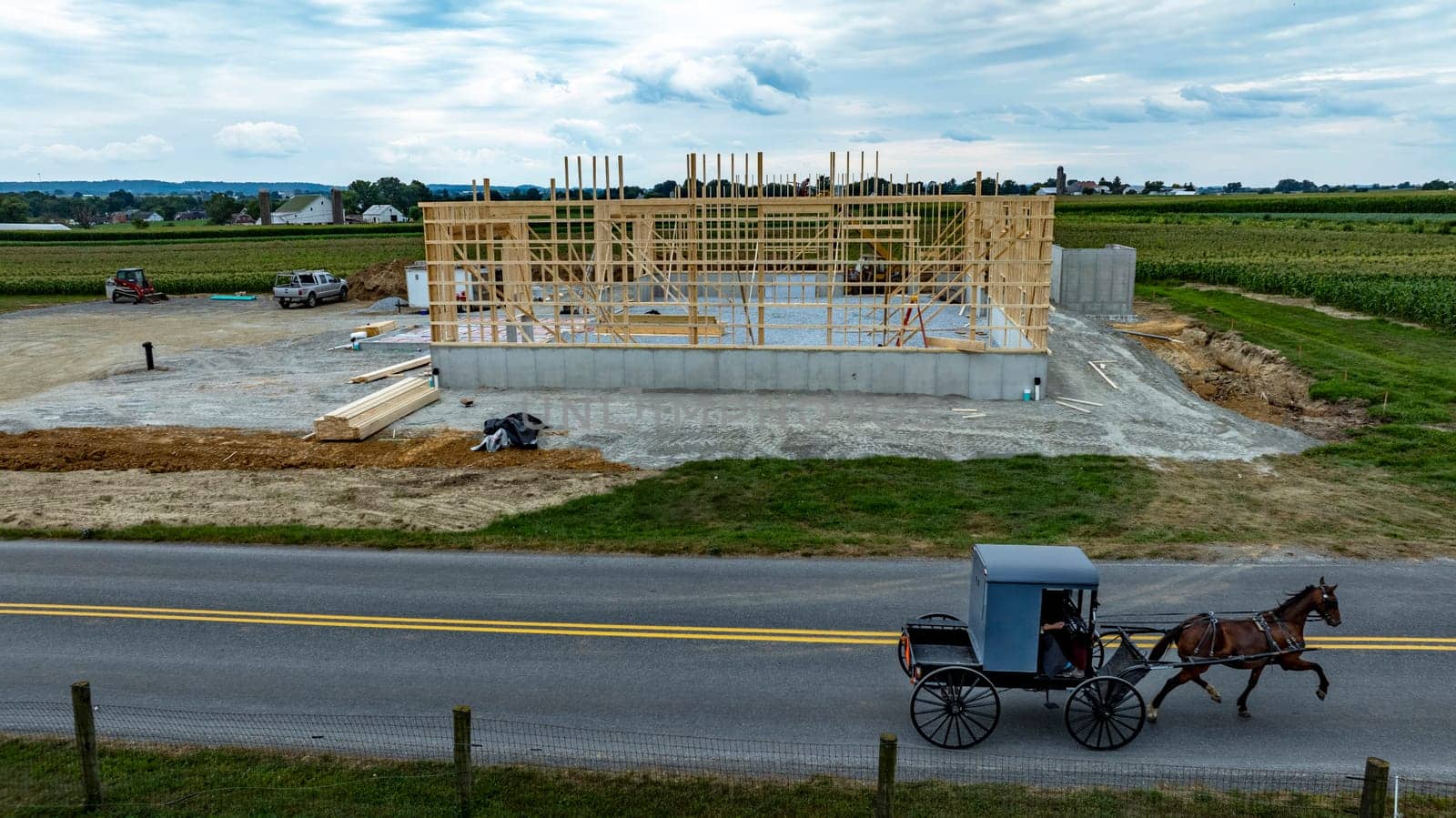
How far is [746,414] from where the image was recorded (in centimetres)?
2091

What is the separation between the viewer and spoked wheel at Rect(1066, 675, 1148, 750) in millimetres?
8109

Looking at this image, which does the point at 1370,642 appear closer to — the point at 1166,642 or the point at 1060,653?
the point at 1166,642

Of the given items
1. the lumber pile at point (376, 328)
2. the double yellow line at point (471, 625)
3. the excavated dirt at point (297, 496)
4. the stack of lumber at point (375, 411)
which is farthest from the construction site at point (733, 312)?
the double yellow line at point (471, 625)

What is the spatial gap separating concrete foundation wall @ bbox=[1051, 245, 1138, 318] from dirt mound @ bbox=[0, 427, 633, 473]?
2334 centimetres

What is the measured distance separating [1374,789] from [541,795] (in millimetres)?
5784

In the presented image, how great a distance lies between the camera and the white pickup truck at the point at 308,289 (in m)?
41.7

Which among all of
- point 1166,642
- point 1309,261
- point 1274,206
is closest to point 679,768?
point 1166,642

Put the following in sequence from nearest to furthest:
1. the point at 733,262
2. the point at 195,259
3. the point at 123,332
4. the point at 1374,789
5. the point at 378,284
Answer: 1. the point at 1374,789
2. the point at 733,262
3. the point at 123,332
4. the point at 378,284
5. the point at 195,259

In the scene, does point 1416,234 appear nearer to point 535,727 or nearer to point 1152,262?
point 1152,262

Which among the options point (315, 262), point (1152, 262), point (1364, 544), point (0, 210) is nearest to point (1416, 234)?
point (1152, 262)

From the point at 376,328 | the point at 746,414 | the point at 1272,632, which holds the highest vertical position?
the point at 376,328

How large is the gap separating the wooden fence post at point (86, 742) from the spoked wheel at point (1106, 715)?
7781mm

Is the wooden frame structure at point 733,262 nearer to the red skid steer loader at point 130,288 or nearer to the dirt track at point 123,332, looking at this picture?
the dirt track at point 123,332

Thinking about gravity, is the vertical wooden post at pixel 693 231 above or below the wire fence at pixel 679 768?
above
